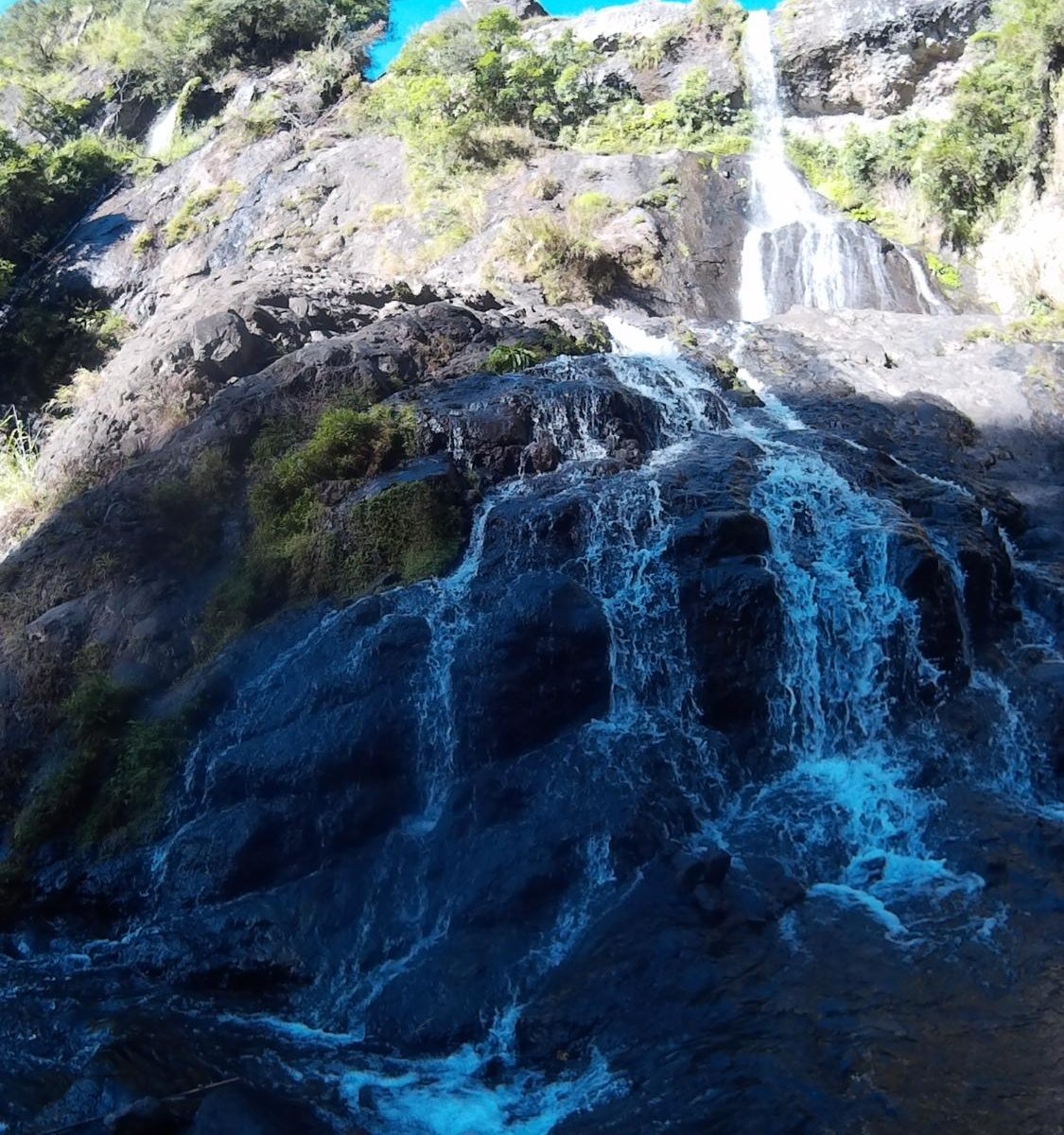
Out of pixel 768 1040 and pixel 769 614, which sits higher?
pixel 769 614

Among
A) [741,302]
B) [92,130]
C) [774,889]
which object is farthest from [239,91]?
[774,889]

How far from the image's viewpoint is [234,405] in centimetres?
1549

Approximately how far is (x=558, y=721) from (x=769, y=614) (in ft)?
9.47

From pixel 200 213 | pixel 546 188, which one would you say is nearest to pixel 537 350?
pixel 546 188

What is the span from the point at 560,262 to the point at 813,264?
601cm

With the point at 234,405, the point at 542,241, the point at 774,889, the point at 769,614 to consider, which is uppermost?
Answer: the point at 542,241

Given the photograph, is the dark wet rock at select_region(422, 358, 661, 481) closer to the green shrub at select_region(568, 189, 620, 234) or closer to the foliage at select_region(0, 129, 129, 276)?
the green shrub at select_region(568, 189, 620, 234)

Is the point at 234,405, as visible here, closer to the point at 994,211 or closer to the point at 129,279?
the point at 129,279

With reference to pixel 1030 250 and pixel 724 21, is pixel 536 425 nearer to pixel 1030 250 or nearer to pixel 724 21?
pixel 1030 250

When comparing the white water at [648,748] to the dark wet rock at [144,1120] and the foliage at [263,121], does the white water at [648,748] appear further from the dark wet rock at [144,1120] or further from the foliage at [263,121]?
the foliage at [263,121]

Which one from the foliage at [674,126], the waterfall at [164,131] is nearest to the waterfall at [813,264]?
the foliage at [674,126]

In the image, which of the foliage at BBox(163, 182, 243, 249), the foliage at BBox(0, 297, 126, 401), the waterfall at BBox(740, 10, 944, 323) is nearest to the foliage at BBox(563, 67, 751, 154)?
the waterfall at BBox(740, 10, 944, 323)

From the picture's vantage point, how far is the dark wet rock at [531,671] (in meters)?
10.7

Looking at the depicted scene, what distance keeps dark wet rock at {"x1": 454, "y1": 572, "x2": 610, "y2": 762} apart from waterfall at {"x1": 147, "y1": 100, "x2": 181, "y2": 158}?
34.1m
